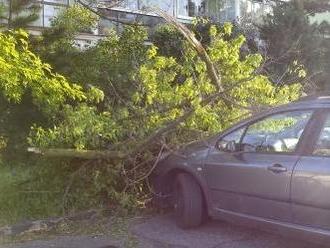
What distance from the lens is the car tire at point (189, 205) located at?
6586 mm

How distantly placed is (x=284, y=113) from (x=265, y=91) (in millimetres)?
A: 2125

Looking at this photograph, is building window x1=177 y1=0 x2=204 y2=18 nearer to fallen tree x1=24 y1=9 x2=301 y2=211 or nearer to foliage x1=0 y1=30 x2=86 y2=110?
fallen tree x1=24 y1=9 x2=301 y2=211

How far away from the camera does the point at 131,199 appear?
7.31m

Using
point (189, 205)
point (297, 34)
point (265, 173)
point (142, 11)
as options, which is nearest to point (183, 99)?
A: point (189, 205)

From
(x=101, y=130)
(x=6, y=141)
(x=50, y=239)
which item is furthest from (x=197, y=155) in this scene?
(x=6, y=141)

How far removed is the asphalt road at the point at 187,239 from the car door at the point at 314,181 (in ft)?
2.65

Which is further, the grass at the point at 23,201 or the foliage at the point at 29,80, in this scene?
the foliage at the point at 29,80

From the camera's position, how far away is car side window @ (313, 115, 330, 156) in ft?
17.3

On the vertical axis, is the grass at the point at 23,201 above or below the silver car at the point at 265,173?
below

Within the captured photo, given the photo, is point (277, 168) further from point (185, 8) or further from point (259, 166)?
point (185, 8)

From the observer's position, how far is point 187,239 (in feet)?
20.9

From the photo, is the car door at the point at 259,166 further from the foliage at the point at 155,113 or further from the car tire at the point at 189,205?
the foliage at the point at 155,113

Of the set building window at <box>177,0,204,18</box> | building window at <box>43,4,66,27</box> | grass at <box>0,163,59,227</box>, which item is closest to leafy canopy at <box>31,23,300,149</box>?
grass at <box>0,163,59,227</box>

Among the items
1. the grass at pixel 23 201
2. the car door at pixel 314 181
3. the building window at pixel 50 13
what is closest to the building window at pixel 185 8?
the building window at pixel 50 13
